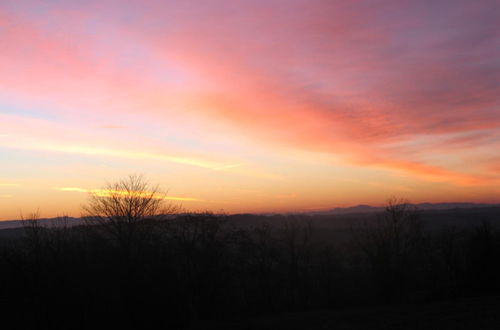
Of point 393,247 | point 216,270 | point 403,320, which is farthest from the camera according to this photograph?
point 393,247

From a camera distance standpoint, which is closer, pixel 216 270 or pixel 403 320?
pixel 403 320

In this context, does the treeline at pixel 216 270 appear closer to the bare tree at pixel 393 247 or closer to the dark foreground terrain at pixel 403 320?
the bare tree at pixel 393 247

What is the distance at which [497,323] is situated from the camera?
22.5 metres

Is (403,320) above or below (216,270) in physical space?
below

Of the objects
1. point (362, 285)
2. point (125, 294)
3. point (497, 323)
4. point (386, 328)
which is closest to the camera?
point (497, 323)

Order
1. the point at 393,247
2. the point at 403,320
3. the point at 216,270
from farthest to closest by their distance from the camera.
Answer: the point at 393,247
the point at 216,270
the point at 403,320

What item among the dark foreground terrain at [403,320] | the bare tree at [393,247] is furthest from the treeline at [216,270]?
the dark foreground terrain at [403,320]

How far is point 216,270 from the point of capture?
45.7m

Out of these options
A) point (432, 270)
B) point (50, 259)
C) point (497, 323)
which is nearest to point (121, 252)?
point (50, 259)

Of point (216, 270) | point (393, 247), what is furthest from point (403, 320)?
point (393, 247)

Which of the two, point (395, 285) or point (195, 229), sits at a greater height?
point (195, 229)

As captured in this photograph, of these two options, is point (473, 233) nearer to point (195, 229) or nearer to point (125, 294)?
point (195, 229)

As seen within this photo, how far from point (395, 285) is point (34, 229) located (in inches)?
1647

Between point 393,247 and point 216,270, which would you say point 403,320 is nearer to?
point 216,270
